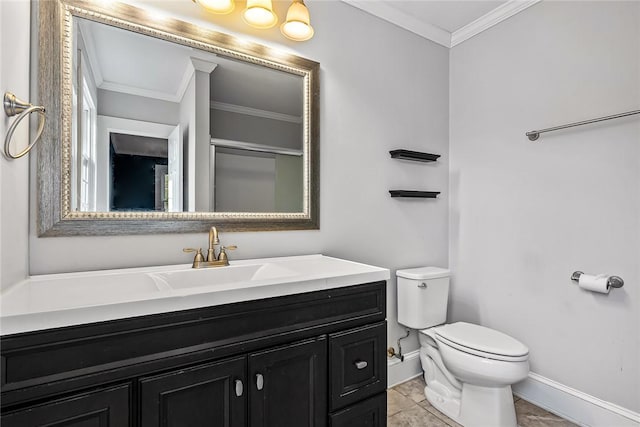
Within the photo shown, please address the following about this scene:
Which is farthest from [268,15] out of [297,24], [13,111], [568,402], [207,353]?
[568,402]

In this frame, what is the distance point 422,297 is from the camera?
6.54 feet

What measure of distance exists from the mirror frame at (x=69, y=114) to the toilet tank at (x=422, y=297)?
905 mm

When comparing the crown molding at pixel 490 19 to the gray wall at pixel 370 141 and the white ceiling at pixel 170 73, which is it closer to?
the gray wall at pixel 370 141

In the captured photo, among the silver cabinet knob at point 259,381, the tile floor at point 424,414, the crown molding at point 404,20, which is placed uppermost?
the crown molding at point 404,20

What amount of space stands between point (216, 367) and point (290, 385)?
0.92 ft

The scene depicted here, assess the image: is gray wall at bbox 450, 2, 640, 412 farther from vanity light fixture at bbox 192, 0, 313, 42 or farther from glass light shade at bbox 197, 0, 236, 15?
glass light shade at bbox 197, 0, 236, 15

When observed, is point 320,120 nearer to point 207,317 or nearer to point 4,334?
point 207,317

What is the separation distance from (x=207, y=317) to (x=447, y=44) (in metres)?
2.52

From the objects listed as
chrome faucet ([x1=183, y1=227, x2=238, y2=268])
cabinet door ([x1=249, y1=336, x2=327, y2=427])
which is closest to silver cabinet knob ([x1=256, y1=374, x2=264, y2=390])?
cabinet door ([x1=249, y1=336, x2=327, y2=427])

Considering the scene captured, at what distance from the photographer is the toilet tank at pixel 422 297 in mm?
1993

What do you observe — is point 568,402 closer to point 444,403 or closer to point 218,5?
point 444,403

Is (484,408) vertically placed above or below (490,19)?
below

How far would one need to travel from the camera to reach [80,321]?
0.79 meters

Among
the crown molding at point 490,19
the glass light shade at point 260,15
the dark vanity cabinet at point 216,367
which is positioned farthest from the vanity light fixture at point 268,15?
the crown molding at point 490,19
